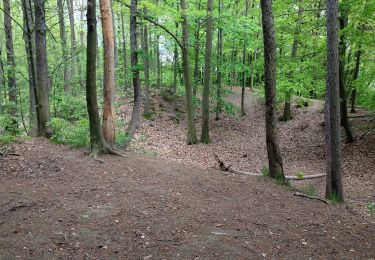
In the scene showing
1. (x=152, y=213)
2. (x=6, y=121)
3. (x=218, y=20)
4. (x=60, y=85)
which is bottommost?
(x=152, y=213)

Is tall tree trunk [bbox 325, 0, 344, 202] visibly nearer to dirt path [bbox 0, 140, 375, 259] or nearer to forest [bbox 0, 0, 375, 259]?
forest [bbox 0, 0, 375, 259]

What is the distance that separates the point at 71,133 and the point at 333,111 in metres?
7.32

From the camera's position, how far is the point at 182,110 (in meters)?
22.9

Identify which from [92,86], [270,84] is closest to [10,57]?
[92,86]

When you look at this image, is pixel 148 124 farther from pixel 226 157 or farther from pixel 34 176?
pixel 34 176

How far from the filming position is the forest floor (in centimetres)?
445

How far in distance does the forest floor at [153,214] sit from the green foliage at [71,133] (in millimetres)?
500

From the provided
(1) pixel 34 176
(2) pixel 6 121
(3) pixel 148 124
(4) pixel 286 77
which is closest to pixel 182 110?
(3) pixel 148 124

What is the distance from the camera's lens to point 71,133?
9.95 meters

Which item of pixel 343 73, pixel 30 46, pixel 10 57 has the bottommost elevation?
pixel 343 73

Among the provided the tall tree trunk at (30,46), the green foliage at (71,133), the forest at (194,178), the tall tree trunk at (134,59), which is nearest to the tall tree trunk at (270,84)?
the forest at (194,178)

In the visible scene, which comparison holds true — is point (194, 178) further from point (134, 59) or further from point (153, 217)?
point (134, 59)

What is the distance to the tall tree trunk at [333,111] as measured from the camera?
7332mm

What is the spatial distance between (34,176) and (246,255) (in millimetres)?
4848
